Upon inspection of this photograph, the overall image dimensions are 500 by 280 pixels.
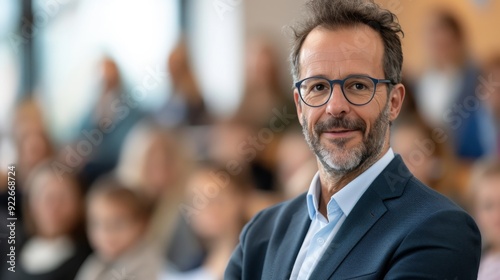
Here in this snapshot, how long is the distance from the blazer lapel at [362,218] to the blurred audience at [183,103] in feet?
9.50

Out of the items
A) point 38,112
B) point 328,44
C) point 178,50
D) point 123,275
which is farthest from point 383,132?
point 38,112

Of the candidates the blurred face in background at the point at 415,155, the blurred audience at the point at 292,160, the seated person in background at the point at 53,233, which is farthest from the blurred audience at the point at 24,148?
the blurred face in background at the point at 415,155

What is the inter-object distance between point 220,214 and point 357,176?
5.85ft

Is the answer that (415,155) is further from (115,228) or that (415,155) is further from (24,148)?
(24,148)

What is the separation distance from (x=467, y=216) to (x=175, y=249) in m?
2.22

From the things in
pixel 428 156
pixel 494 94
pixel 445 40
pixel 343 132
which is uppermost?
pixel 343 132

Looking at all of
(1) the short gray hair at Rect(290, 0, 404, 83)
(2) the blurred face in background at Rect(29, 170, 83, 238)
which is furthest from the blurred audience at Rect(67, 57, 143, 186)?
(1) the short gray hair at Rect(290, 0, 404, 83)

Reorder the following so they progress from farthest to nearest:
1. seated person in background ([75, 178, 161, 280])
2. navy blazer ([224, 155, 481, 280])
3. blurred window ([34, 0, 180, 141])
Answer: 1. blurred window ([34, 0, 180, 141])
2. seated person in background ([75, 178, 161, 280])
3. navy blazer ([224, 155, 481, 280])

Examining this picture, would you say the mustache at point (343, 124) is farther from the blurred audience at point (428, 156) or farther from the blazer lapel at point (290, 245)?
the blurred audience at point (428, 156)

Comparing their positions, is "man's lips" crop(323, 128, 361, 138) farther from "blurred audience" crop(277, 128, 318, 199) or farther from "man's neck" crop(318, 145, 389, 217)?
"blurred audience" crop(277, 128, 318, 199)

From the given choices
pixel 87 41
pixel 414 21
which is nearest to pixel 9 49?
pixel 87 41

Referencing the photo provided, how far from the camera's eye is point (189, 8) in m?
6.01

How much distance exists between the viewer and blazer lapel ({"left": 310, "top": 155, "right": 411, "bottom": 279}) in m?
1.38

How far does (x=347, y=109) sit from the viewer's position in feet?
4.60
